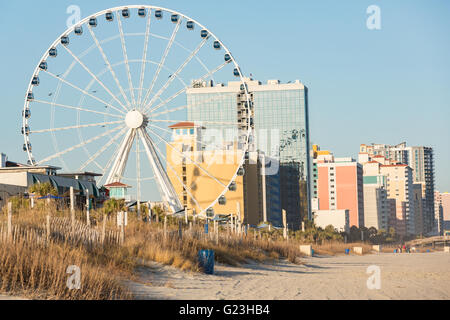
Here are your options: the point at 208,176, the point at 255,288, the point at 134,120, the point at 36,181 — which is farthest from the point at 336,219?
the point at 255,288

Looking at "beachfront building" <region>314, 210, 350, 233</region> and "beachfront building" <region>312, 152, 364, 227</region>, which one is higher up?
"beachfront building" <region>312, 152, 364, 227</region>

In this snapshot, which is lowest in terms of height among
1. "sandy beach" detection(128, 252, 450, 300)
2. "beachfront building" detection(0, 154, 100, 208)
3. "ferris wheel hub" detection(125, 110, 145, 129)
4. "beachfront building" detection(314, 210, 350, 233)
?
"beachfront building" detection(314, 210, 350, 233)

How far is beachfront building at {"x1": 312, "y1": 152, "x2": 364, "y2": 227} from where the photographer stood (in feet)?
627

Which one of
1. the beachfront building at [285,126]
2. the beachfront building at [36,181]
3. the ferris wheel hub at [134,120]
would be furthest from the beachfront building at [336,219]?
the ferris wheel hub at [134,120]

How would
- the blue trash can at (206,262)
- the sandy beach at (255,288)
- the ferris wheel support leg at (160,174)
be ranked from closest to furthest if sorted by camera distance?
1. the sandy beach at (255,288)
2. the blue trash can at (206,262)
3. the ferris wheel support leg at (160,174)

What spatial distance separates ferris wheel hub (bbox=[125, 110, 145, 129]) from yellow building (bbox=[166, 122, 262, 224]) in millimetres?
59689

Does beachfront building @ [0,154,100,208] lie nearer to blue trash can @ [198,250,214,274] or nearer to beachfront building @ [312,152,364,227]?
blue trash can @ [198,250,214,274]

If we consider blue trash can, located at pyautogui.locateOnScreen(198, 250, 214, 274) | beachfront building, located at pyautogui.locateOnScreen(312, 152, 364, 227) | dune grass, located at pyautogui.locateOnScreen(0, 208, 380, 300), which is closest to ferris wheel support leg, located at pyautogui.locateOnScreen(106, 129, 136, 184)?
dune grass, located at pyautogui.locateOnScreen(0, 208, 380, 300)

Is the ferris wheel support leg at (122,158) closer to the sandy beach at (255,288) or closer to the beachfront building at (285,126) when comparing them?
the sandy beach at (255,288)

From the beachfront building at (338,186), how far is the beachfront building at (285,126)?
82.9 feet

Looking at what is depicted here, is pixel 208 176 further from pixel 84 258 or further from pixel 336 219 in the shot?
pixel 84 258

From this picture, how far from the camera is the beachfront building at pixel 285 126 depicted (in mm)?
162250

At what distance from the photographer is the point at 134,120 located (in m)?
46.6
